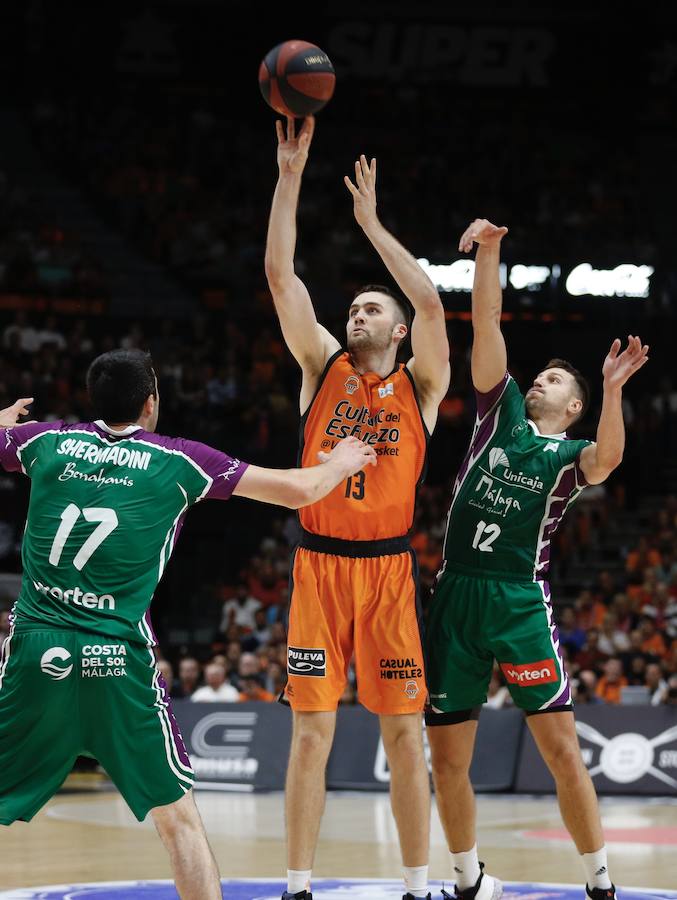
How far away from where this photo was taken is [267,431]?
784 inches

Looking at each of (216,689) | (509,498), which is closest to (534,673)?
(509,498)

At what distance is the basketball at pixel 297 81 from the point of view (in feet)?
22.9

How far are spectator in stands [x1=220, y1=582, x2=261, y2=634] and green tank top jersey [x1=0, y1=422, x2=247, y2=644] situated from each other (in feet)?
42.4

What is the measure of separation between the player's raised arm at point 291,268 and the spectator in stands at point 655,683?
9.09 metres

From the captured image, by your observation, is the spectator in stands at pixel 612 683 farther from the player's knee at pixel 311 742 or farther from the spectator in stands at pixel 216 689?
the player's knee at pixel 311 742

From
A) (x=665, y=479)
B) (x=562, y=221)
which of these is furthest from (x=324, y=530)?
(x=562, y=221)

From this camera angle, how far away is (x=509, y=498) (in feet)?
23.1

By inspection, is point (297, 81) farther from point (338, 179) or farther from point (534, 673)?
point (338, 179)

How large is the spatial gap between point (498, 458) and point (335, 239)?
1765 cm

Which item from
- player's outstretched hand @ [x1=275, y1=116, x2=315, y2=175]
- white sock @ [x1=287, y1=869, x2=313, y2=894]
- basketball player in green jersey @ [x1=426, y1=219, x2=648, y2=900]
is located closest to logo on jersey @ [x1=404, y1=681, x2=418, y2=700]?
basketball player in green jersey @ [x1=426, y1=219, x2=648, y2=900]

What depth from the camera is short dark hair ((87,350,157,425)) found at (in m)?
5.47

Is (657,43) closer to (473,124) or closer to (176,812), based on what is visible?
(473,124)

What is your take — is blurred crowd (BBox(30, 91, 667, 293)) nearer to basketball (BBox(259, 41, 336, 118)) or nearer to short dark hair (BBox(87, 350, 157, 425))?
basketball (BBox(259, 41, 336, 118))

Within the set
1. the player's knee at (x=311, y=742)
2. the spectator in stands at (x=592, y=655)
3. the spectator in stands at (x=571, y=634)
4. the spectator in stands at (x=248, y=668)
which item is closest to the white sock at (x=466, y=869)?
the player's knee at (x=311, y=742)
